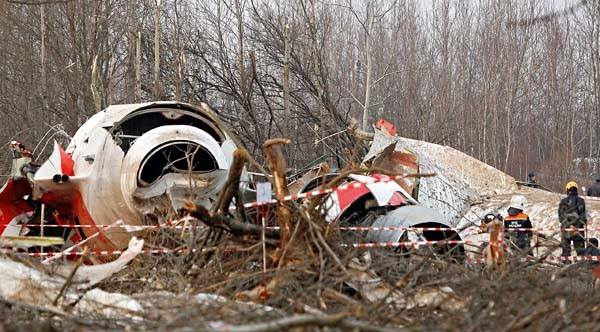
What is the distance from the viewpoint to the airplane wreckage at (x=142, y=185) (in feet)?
27.0

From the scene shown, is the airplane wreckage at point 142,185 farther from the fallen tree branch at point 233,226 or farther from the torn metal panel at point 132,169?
the fallen tree branch at point 233,226

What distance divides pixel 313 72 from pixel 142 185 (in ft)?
36.4

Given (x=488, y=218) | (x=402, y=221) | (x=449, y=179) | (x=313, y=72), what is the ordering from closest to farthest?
(x=402, y=221) → (x=488, y=218) → (x=449, y=179) → (x=313, y=72)

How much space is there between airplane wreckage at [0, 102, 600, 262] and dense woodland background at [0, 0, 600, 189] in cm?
243

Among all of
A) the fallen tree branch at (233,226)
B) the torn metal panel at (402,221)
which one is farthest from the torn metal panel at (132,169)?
the fallen tree branch at (233,226)

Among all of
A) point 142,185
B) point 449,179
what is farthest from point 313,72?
point 142,185

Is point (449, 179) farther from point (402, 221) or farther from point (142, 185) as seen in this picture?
point (142, 185)

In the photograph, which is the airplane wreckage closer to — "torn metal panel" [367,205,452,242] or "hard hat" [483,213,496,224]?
"torn metal panel" [367,205,452,242]

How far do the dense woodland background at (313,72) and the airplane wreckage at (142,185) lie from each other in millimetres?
2430

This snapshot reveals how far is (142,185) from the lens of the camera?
8.48 m

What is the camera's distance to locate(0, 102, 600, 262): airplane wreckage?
324 inches

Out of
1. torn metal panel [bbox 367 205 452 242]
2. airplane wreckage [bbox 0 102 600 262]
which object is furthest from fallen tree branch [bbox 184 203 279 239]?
torn metal panel [bbox 367 205 452 242]

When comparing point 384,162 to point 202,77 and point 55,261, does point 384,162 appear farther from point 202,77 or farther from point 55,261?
point 202,77

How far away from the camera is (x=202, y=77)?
21375 mm
